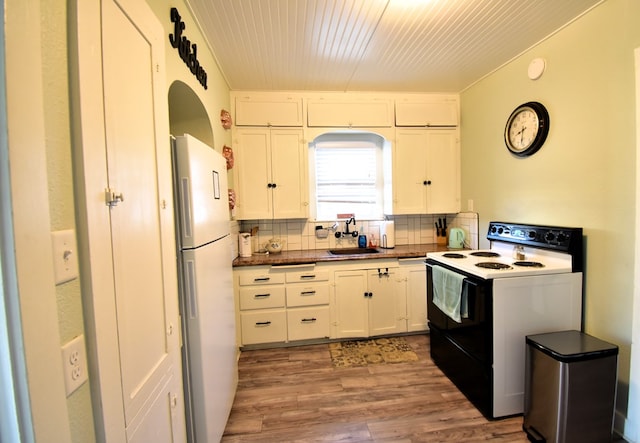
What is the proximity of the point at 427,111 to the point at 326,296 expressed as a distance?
232 cm

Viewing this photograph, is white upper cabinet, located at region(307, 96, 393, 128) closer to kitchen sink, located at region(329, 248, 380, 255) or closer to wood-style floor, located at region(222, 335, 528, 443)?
kitchen sink, located at region(329, 248, 380, 255)

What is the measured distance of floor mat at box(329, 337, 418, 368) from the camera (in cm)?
241

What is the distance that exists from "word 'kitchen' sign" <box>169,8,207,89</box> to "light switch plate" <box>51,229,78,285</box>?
1.23 metres

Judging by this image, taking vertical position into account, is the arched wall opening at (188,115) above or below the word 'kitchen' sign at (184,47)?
below

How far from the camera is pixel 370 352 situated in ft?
8.39

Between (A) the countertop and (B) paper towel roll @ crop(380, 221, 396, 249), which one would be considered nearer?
(A) the countertop

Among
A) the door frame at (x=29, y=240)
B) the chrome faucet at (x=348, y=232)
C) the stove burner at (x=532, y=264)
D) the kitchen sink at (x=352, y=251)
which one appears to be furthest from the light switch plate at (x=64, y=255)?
the chrome faucet at (x=348, y=232)

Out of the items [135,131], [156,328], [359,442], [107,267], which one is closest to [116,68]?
[135,131]

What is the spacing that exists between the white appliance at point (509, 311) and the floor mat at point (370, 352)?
2.06 ft

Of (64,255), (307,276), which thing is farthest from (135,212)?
(307,276)

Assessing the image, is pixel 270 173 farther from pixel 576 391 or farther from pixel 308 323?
pixel 576 391

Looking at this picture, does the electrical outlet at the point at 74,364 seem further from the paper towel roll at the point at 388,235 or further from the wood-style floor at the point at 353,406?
the paper towel roll at the point at 388,235

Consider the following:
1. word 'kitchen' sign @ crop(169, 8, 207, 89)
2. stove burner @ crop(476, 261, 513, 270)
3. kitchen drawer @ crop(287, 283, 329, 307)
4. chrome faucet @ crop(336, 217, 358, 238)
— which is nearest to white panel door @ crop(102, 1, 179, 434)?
word 'kitchen' sign @ crop(169, 8, 207, 89)

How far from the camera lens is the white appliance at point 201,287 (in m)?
1.30
